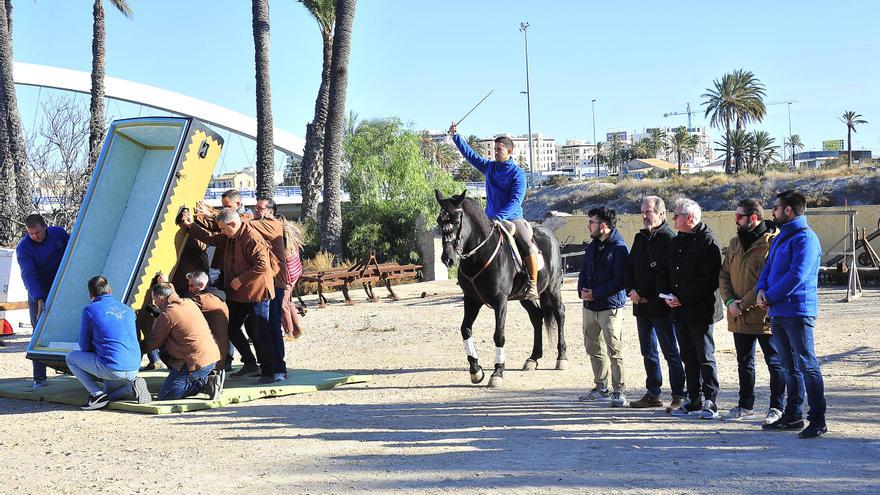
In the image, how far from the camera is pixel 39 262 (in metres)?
10.7

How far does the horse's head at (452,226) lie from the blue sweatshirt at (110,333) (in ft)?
10.9

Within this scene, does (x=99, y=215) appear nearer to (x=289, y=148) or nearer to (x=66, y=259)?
(x=66, y=259)

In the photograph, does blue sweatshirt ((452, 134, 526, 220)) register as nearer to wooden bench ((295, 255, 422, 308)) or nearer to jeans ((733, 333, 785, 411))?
jeans ((733, 333, 785, 411))

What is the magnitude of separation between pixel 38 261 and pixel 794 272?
27.4ft

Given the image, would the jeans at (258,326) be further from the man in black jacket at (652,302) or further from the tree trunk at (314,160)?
the tree trunk at (314,160)

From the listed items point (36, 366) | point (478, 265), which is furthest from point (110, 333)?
point (478, 265)

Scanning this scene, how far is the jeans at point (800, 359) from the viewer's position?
23.2ft

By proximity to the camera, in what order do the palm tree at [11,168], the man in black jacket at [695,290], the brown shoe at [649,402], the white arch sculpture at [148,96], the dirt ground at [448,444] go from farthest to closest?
1. the white arch sculpture at [148,96]
2. the palm tree at [11,168]
3. the brown shoe at [649,402]
4. the man in black jacket at [695,290]
5. the dirt ground at [448,444]

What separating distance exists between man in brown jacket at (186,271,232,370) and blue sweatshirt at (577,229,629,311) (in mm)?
3918

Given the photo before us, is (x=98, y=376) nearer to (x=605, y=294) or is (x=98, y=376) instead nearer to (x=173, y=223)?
(x=173, y=223)

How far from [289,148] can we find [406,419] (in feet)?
237

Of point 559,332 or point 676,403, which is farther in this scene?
point 559,332

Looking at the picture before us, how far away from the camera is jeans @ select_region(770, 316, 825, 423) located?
7086 mm

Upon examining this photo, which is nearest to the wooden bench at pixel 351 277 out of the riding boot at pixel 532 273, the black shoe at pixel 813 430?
the riding boot at pixel 532 273
